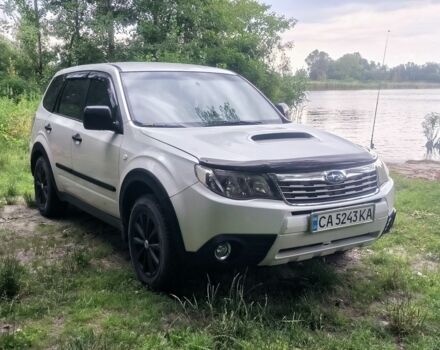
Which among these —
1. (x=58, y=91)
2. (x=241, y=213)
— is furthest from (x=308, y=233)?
(x=58, y=91)

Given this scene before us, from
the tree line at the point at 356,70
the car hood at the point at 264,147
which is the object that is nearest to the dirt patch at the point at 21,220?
the car hood at the point at 264,147

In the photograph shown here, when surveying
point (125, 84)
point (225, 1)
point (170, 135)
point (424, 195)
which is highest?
point (225, 1)

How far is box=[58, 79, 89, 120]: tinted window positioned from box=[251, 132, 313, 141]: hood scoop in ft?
6.63

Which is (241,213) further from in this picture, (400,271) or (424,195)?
(424,195)

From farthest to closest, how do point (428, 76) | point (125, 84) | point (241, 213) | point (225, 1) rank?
point (225, 1), point (428, 76), point (125, 84), point (241, 213)

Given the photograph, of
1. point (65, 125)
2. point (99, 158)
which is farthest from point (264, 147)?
point (65, 125)

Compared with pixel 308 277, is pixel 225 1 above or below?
above

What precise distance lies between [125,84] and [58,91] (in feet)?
5.26

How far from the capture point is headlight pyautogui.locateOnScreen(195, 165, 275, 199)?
127 inches

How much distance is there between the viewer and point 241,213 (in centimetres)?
317

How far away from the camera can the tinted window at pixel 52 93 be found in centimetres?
573

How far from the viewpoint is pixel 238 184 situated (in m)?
3.24

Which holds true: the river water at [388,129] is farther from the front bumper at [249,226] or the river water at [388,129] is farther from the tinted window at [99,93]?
the front bumper at [249,226]

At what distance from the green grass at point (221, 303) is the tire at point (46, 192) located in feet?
2.29
